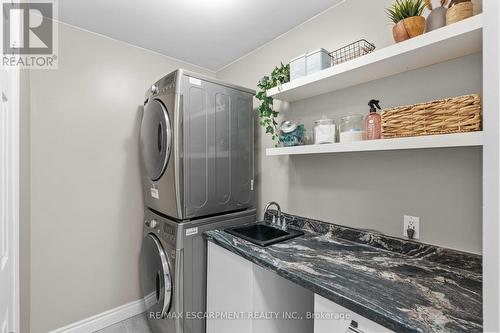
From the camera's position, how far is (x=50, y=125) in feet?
5.68

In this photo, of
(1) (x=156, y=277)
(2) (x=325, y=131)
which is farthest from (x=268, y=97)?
(1) (x=156, y=277)

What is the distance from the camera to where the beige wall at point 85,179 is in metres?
1.70

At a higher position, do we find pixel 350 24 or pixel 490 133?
pixel 350 24

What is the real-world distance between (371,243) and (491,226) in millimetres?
904

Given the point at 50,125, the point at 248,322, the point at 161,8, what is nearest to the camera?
the point at 248,322

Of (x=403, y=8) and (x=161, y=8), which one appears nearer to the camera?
(x=403, y=8)

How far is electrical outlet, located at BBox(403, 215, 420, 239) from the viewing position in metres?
1.23

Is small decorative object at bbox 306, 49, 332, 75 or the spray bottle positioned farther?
small decorative object at bbox 306, 49, 332, 75

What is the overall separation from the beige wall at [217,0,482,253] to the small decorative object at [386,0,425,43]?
240mm

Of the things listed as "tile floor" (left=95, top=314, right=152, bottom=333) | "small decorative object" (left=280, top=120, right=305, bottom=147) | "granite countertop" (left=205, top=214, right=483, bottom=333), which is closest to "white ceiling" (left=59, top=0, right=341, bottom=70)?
"small decorative object" (left=280, top=120, right=305, bottom=147)

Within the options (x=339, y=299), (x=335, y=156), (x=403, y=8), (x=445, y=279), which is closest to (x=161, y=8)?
(x=403, y=8)

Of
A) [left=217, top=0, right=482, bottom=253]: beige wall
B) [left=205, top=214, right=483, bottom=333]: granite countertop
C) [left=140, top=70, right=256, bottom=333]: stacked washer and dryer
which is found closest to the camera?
[left=205, top=214, right=483, bottom=333]: granite countertop

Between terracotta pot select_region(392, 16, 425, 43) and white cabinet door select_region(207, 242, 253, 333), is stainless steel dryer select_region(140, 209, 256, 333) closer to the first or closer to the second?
white cabinet door select_region(207, 242, 253, 333)

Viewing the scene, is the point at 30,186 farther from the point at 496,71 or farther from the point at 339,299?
the point at 496,71
